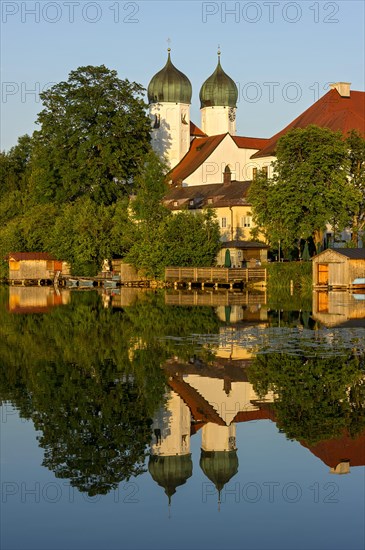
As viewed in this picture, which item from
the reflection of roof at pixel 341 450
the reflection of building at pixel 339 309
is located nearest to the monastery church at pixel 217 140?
the reflection of building at pixel 339 309

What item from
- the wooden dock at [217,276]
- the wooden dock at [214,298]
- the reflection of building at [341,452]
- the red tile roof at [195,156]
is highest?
the red tile roof at [195,156]

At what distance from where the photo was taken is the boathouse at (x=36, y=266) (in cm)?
7681

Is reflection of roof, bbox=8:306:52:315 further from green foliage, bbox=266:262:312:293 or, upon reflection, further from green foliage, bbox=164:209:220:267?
green foliage, bbox=164:209:220:267

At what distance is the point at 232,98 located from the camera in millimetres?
102750

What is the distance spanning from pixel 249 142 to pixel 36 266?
1226 inches

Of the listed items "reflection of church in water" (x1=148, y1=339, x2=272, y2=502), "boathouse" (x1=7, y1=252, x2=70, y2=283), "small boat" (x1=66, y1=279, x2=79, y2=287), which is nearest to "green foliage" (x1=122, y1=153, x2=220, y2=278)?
"small boat" (x1=66, y1=279, x2=79, y2=287)

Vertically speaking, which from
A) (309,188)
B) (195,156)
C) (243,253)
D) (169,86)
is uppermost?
(169,86)

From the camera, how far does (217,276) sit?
6053cm

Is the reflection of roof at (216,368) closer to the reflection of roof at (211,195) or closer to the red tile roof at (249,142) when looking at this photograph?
the reflection of roof at (211,195)

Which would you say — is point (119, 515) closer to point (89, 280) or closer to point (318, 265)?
point (318, 265)

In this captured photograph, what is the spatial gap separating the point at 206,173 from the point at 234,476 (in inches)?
3257

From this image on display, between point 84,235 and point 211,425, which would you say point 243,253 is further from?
point 211,425

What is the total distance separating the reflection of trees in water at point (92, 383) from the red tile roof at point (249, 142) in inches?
2504

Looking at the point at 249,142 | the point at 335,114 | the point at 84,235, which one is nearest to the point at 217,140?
the point at 249,142
